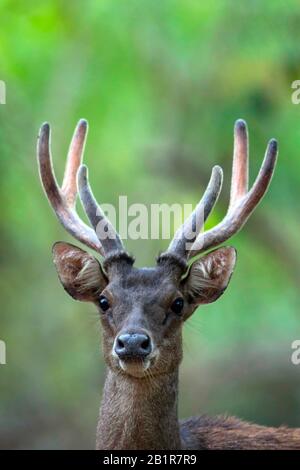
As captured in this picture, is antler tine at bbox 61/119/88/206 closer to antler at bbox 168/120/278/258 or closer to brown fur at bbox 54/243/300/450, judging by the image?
brown fur at bbox 54/243/300/450

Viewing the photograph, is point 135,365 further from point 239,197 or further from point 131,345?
point 239,197

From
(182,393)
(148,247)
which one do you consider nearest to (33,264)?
(148,247)

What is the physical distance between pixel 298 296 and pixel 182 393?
297 centimetres

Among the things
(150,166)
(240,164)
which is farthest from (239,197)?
(150,166)

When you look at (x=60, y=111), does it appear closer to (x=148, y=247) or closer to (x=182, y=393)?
(x=148, y=247)

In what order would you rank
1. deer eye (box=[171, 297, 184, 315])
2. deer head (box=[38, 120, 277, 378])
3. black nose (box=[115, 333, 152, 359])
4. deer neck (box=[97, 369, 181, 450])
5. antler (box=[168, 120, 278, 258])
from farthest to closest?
1. antler (box=[168, 120, 278, 258])
2. deer eye (box=[171, 297, 184, 315])
3. deer neck (box=[97, 369, 181, 450])
4. deer head (box=[38, 120, 277, 378])
5. black nose (box=[115, 333, 152, 359])

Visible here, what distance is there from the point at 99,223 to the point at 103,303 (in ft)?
1.83

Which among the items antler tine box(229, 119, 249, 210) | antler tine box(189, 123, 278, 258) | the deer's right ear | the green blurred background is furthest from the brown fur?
the green blurred background

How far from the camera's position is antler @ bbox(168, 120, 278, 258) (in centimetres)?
891

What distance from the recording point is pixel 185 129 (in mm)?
21297

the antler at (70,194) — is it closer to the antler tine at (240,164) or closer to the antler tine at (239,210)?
the antler tine at (239,210)

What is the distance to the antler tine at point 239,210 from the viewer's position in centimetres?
893

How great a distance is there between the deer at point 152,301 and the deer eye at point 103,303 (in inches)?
0.4

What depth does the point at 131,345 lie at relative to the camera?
8.09 meters
